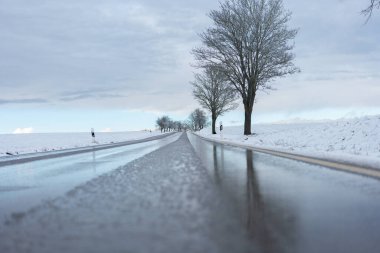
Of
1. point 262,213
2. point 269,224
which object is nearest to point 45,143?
point 262,213

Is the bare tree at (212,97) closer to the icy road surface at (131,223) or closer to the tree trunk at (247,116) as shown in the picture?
the tree trunk at (247,116)

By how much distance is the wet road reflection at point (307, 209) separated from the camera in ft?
13.3

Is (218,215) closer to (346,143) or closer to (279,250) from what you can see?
(279,250)

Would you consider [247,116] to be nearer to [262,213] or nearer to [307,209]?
[307,209]

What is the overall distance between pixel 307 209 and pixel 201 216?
54.3 inches

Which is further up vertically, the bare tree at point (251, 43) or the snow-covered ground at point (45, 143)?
the bare tree at point (251, 43)

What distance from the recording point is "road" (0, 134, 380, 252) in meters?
4.06

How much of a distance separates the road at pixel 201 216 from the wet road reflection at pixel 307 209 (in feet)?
0.03

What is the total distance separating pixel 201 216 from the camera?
17.1 feet

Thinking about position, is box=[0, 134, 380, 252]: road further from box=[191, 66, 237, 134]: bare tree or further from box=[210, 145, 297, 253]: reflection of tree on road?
box=[191, 66, 237, 134]: bare tree

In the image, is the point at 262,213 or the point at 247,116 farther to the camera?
the point at 247,116

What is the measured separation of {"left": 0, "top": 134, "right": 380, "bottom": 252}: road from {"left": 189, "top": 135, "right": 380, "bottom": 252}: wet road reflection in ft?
0.03

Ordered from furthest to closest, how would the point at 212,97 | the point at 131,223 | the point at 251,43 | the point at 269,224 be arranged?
the point at 212,97 → the point at 251,43 → the point at 131,223 → the point at 269,224

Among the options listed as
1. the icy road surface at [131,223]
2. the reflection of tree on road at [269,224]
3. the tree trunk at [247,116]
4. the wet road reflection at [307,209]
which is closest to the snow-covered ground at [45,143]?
the tree trunk at [247,116]
